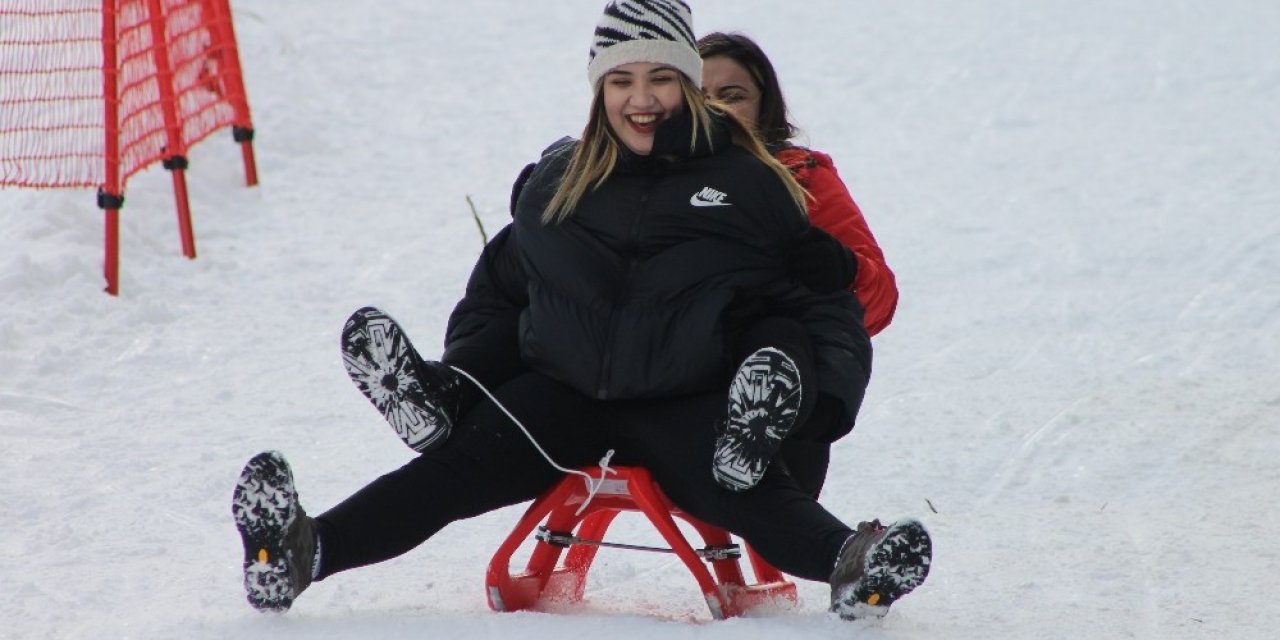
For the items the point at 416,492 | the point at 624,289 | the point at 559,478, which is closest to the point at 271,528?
the point at 416,492

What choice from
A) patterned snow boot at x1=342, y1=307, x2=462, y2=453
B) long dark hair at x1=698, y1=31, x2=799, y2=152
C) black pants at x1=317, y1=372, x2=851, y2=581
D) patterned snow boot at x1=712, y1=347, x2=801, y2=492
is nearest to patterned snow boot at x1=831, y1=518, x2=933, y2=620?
black pants at x1=317, y1=372, x2=851, y2=581

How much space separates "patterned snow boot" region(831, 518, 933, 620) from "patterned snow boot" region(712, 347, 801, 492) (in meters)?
0.22

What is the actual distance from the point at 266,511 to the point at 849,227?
1.35 metres

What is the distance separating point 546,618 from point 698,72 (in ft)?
3.74

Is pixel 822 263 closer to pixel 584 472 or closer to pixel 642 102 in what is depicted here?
pixel 642 102

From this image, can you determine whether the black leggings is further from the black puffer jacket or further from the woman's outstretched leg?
the woman's outstretched leg

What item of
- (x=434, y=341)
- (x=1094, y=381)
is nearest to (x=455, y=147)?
(x=434, y=341)

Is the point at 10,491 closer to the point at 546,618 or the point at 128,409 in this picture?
the point at 128,409

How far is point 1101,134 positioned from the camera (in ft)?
24.8

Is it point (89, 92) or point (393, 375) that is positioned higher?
point (393, 375)

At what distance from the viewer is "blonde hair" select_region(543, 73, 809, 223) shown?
3137 millimetres

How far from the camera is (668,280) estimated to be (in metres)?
3.01

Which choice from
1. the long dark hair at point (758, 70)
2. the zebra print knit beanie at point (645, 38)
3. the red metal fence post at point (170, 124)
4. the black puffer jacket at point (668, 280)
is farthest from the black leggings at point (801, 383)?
the red metal fence post at point (170, 124)

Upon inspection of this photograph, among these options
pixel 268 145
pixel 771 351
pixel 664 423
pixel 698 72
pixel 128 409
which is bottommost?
pixel 268 145
